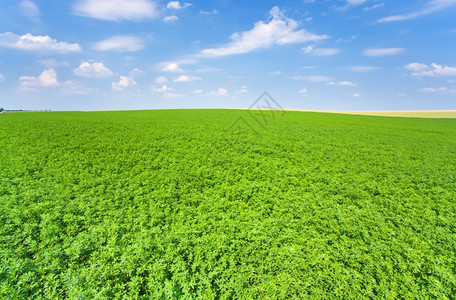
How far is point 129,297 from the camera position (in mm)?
4020

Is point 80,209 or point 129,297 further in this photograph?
point 80,209

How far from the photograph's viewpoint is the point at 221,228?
20.1 ft

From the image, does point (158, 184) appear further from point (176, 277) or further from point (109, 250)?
point (176, 277)

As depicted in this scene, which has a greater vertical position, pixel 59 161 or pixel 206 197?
pixel 59 161

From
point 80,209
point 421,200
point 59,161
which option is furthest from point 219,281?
point 59,161

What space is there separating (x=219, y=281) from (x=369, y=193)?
726 centimetres

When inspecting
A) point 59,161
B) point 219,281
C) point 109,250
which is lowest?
point 219,281

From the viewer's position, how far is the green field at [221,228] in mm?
4504

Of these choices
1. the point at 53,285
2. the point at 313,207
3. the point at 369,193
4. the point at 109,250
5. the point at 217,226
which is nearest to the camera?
the point at 53,285

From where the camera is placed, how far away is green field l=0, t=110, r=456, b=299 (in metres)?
4.50

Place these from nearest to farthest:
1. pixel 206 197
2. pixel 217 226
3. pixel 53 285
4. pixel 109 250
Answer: pixel 53 285 → pixel 109 250 → pixel 217 226 → pixel 206 197

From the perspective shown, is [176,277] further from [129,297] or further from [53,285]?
[53,285]

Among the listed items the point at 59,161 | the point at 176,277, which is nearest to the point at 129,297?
the point at 176,277

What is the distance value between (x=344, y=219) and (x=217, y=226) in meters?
3.96
